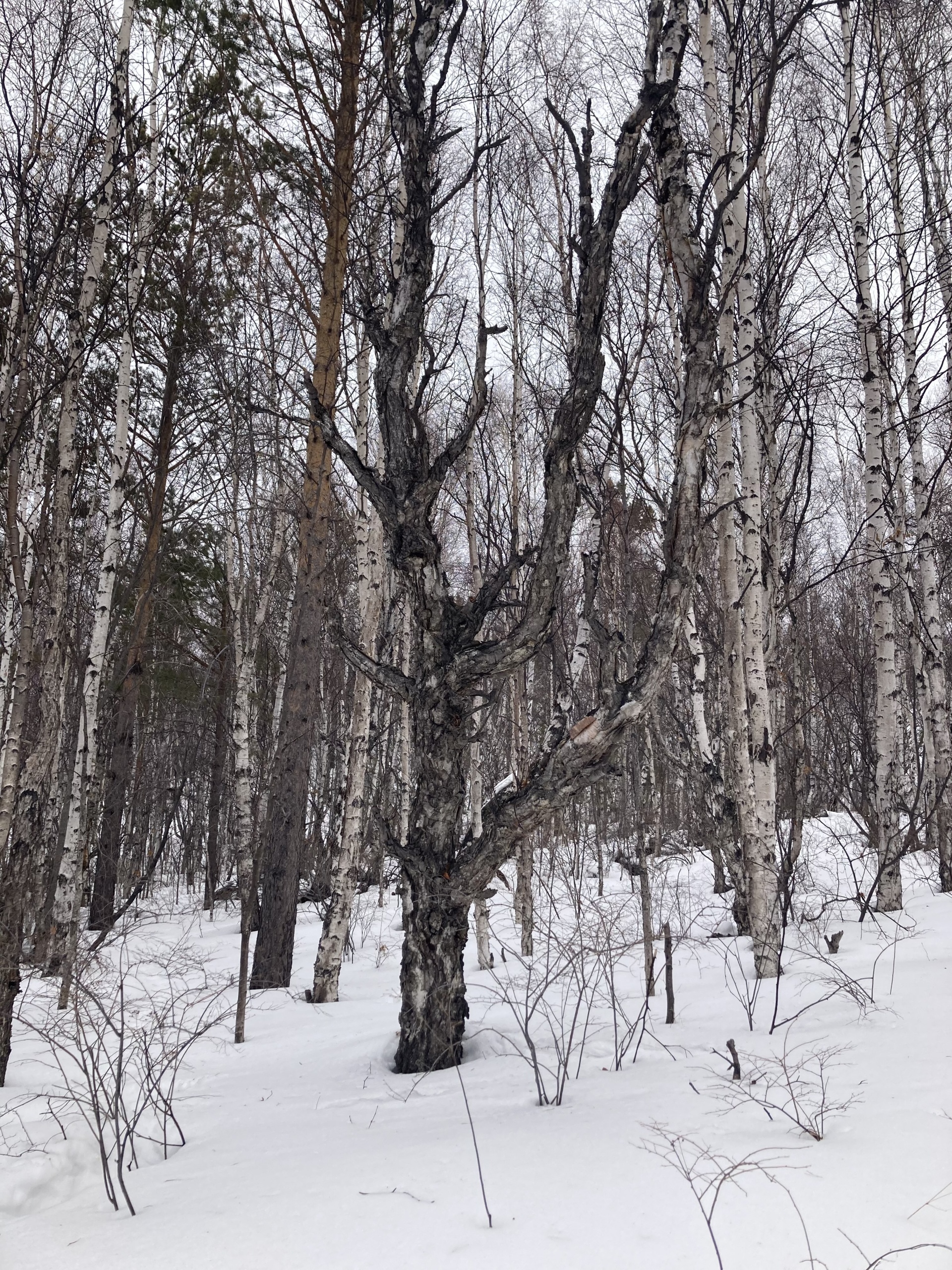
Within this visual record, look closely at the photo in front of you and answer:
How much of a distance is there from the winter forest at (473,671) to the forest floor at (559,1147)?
19 millimetres

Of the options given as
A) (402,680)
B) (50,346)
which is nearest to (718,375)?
(402,680)

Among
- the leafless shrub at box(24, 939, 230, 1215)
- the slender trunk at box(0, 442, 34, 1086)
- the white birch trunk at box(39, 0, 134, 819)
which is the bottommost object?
the leafless shrub at box(24, 939, 230, 1215)

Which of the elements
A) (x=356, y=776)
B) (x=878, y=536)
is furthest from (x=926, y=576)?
(x=356, y=776)

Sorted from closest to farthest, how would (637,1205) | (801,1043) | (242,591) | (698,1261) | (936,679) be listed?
(698,1261), (637,1205), (801,1043), (936,679), (242,591)

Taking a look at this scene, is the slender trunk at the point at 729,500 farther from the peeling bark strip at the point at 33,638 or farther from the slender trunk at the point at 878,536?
the peeling bark strip at the point at 33,638

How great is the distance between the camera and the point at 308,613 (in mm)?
6902

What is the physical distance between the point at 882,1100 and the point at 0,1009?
399 cm

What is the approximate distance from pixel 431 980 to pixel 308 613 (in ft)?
13.0

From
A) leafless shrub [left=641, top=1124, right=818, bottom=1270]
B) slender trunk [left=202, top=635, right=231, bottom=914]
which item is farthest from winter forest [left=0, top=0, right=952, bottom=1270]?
slender trunk [left=202, top=635, right=231, bottom=914]

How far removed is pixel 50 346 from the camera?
488 centimetres

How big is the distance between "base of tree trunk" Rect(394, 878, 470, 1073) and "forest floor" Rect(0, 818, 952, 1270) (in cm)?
14

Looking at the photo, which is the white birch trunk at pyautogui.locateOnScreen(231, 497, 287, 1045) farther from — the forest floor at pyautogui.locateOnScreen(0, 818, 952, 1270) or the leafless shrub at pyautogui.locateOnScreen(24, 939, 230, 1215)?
the forest floor at pyautogui.locateOnScreen(0, 818, 952, 1270)

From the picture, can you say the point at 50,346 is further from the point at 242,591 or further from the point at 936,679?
the point at 936,679

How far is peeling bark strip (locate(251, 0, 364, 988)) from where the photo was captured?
21.9 feet
